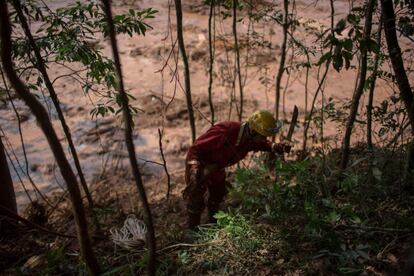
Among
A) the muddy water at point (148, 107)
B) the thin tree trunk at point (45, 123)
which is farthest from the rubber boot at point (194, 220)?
the muddy water at point (148, 107)

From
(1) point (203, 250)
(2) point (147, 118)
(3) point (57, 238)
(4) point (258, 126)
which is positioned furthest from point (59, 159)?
(2) point (147, 118)

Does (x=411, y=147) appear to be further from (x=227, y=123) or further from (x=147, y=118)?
(x=147, y=118)

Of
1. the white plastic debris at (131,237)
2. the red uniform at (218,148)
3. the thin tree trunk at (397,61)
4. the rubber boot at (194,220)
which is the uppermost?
the thin tree trunk at (397,61)

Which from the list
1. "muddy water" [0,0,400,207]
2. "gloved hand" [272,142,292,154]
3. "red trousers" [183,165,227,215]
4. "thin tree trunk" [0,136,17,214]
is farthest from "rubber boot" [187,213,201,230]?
"muddy water" [0,0,400,207]

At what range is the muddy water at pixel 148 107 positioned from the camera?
629cm

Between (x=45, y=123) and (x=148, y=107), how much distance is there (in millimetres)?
5735

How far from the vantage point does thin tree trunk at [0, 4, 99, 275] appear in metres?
1.77

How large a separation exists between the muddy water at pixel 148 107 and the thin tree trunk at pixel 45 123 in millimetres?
2988

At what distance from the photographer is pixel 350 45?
1.85 m

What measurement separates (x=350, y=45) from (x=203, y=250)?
1972mm

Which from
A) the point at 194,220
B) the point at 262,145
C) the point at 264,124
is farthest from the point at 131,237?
the point at 264,124

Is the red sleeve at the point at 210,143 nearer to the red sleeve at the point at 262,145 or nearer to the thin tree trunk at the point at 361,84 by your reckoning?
the red sleeve at the point at 262,145

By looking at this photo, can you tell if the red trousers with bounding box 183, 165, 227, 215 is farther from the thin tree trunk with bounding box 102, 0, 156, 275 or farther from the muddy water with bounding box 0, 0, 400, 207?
the muddy water with bounding box 0, 0, 400, 207

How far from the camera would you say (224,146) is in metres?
3.49
